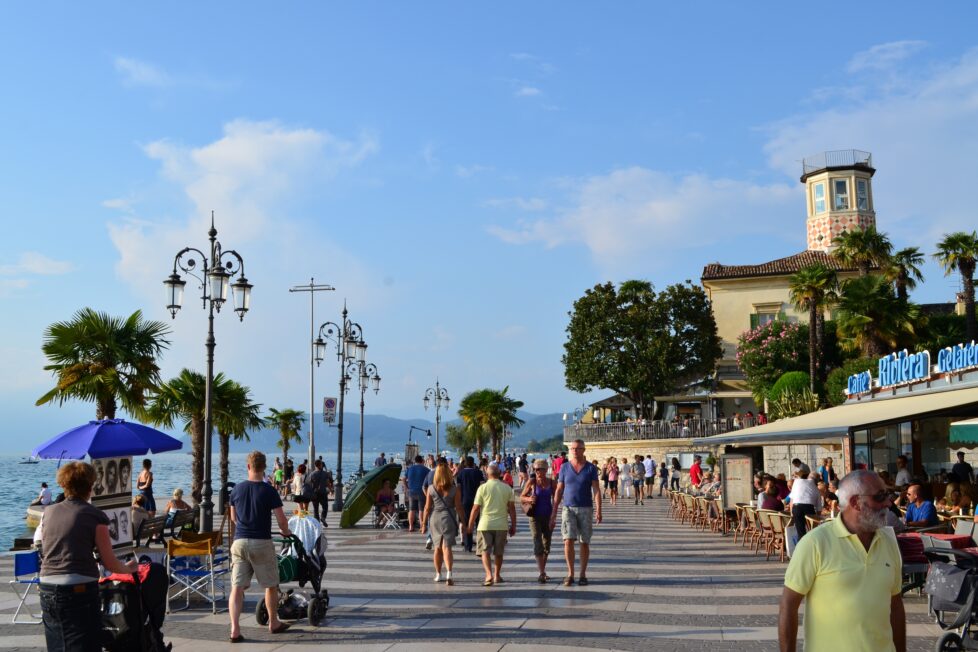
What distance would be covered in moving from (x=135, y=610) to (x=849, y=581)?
4.87m

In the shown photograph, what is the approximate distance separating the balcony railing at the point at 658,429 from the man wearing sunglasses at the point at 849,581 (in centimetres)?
4216

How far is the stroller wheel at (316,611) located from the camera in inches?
349

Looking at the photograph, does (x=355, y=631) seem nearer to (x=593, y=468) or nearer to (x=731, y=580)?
(x=593, y=468)

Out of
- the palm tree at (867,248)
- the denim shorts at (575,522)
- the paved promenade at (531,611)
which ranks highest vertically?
the palm tree at (867,248)

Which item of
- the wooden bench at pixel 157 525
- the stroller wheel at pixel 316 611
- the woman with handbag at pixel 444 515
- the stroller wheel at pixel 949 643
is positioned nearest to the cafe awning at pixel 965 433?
the woman with handbag at pixel 444 515

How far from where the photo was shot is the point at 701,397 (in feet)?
179

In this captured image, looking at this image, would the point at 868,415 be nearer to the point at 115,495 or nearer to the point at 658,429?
the point at 115,495

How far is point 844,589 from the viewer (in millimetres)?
3840

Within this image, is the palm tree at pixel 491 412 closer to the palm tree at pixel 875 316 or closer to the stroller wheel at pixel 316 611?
the palm tree at pixel 875 316

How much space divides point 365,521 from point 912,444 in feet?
62.7

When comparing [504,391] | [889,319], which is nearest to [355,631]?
[889,319]

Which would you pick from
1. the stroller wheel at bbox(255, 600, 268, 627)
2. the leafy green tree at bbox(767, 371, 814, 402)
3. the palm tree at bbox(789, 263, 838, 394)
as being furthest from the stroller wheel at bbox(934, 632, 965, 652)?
the palm tree at bbox(789, 263, 838, 394)

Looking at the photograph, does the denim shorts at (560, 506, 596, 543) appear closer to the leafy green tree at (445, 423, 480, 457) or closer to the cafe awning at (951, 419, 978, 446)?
the cafe awning at (951, 419, 978, 446)

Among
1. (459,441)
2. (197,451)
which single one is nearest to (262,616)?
(197,451)
